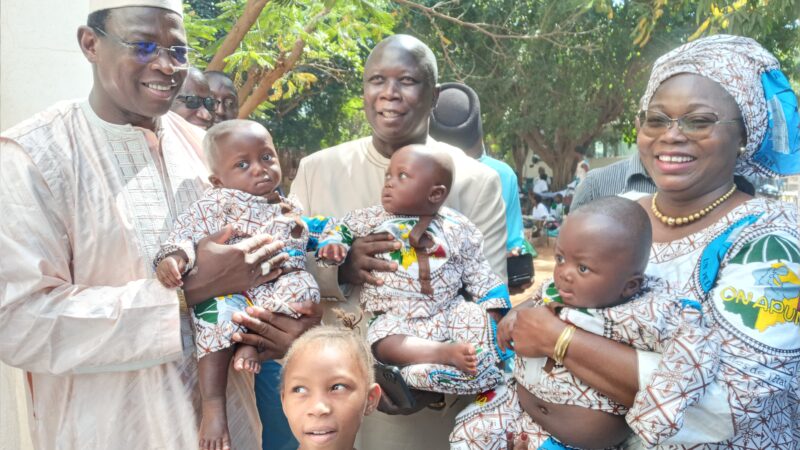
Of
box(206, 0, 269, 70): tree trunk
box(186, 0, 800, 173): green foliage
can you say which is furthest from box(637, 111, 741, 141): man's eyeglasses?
box(186, 0, 800, 173): green foliage

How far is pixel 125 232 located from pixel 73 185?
0.81 ft

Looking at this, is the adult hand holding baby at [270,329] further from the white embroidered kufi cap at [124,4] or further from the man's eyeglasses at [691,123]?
the man's eyeglasses at [691,123]

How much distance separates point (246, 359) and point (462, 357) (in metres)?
0.81

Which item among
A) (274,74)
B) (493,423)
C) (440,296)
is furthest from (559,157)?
(493,423)

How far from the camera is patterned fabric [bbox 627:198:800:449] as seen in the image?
6.09ft

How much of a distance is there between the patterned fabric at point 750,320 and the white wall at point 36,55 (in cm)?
304

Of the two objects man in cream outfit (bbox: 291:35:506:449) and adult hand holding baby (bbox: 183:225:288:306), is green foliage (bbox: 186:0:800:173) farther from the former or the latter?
adult hand holding baby (bbox: 183:225:288:306)

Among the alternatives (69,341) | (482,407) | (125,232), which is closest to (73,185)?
(125,232)

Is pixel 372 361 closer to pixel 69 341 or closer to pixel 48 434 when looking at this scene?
pixel 69 341

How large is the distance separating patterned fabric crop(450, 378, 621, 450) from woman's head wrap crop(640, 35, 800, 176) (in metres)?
1.12

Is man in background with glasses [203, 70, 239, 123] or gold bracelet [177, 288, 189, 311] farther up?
man in background with glasses [203, 70, 239, 123]

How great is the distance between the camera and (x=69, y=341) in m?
2.34

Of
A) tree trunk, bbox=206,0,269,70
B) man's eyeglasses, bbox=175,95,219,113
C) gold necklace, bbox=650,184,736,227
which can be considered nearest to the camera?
gold necklace, bbox=650,184,736,227

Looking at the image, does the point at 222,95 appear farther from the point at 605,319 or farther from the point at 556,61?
the point at 556,61
